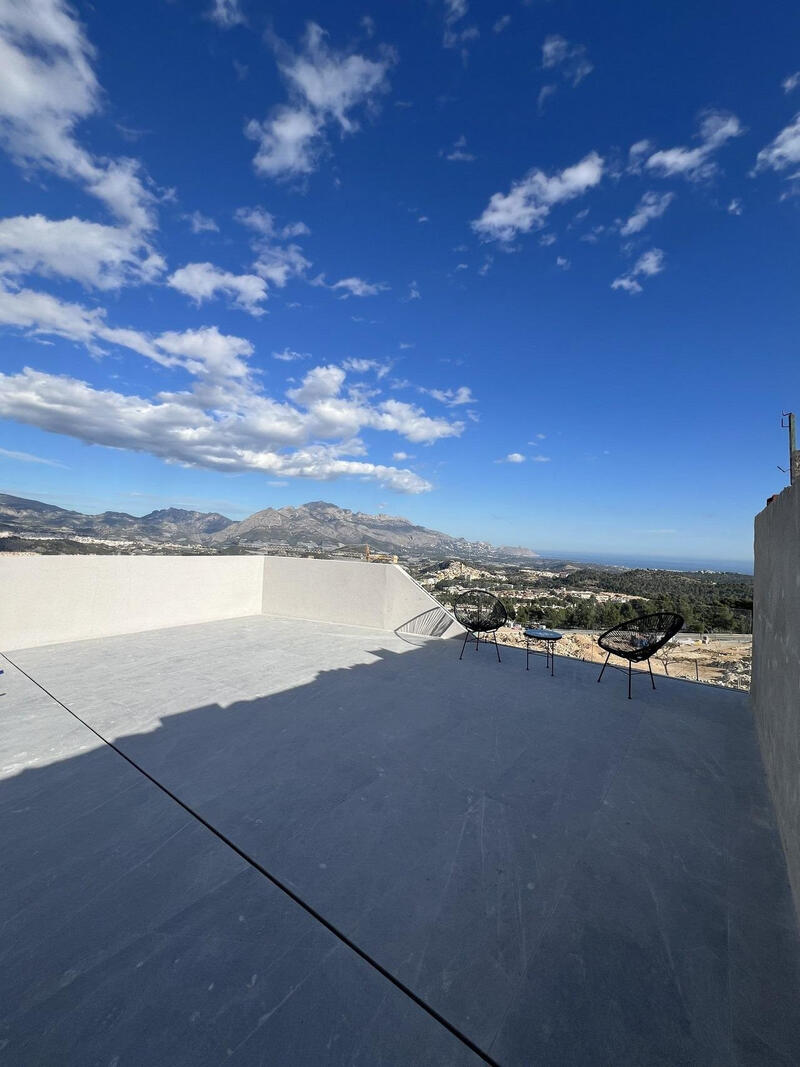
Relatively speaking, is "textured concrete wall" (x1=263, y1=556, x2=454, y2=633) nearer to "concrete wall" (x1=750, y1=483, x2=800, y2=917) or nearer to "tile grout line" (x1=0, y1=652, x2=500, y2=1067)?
"concrete wall" (x1=750, y1=483, x2=800, y2=917)

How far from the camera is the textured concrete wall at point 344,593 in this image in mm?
5863

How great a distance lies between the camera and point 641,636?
3.67 m

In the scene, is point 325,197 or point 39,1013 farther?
point 325,197

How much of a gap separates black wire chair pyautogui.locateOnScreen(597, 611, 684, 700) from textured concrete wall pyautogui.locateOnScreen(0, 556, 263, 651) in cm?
555

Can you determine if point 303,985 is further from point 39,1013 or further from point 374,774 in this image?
point 374,774

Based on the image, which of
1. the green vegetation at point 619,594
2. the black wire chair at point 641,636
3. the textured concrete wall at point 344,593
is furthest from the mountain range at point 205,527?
the black wire chair at point 641,636

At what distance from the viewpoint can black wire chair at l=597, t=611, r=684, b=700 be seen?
10.4ft

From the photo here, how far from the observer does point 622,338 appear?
24.6 ft

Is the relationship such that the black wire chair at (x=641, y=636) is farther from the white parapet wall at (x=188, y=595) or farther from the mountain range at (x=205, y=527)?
the mountain range at (x=205, y=527)

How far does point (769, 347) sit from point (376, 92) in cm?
666

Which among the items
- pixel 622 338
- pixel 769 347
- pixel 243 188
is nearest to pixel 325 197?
pixel 243 188

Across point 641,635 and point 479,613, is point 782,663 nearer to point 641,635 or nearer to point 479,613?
point 641,635

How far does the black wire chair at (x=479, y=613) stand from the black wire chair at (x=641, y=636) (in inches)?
40.6

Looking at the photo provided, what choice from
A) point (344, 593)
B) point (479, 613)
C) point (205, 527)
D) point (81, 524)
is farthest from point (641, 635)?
point (205, 527)
